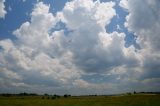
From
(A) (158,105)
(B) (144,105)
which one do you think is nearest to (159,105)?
(A) (158,105)

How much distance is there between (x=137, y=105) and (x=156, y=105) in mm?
3962

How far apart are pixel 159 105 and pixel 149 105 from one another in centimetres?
166

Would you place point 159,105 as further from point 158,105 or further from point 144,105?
point 144,105

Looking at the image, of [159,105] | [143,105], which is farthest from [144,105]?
[159,105]

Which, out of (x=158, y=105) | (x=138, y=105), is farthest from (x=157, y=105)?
(x=138, y=105)

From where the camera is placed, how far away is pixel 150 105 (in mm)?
41781

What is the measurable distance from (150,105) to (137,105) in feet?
9.50

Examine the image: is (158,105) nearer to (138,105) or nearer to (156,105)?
(156,105)

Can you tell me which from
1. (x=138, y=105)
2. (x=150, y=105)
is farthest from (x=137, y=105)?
(x=150, y=105)

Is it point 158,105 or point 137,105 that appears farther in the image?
point 137,105

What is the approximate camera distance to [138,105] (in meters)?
44.0

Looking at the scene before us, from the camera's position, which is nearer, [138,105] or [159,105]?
[159,105]

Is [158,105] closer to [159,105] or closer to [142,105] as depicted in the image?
[159,105]

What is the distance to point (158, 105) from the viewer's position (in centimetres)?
4109
